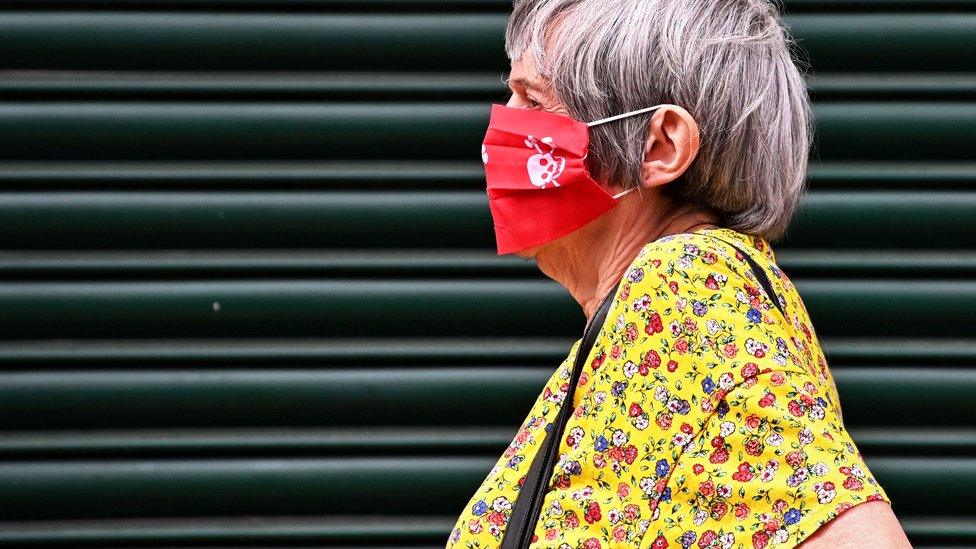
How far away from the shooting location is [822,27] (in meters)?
2.63

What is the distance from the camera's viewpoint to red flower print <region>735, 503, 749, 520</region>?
3.58 ft

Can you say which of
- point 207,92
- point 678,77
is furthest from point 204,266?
point 678,77

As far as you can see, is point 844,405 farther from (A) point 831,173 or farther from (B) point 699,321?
(B) point 699,321

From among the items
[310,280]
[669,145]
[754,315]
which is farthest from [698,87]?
[310,280]

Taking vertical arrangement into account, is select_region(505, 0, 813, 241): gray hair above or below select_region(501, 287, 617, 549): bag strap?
above

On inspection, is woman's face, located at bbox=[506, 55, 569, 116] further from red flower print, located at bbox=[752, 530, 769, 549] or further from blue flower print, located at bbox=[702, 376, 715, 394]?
red flower print, located at bbox=[752, 530, 769, 549]

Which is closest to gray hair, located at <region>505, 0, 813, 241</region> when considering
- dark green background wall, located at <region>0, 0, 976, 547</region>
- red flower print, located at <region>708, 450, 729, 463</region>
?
red flower print, located at <region>708, 450, 729, 463</region>

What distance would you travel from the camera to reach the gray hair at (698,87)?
4.60 feet

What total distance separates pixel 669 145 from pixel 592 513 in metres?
0.60

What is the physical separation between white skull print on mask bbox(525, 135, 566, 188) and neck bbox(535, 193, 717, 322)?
0.10m

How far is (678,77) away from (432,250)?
1360 mm

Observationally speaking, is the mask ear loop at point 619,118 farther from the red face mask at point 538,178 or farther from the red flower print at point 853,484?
the red flower print at point 853,484

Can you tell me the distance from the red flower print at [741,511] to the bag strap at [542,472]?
288 millimetres

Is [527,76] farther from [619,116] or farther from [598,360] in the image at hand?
[598,360]
